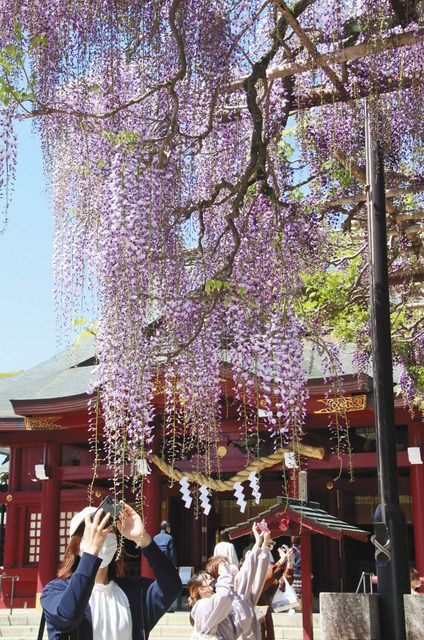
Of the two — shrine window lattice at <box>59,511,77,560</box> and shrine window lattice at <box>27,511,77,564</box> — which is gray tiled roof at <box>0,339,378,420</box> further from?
shrine window lattice at <box>59,511,77,560</box>

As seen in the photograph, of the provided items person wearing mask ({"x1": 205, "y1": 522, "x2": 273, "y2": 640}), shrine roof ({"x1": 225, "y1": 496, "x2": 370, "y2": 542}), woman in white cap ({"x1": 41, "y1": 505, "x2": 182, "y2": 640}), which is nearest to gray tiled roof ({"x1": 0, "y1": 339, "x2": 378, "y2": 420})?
shrine roof ({"x1": 225, "y1": 496, "x2": 370, "y2": 542})

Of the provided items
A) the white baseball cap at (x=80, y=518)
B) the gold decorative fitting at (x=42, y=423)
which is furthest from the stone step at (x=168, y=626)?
the white baseball cap at (x=80, y=518)

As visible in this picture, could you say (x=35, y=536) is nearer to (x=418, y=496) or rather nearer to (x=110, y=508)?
(x=418, y=496)

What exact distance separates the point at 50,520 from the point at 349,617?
9693 mm

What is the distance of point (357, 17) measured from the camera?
5848 mm

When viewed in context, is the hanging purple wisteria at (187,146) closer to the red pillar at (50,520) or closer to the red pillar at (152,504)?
the red pillar at (152,504)

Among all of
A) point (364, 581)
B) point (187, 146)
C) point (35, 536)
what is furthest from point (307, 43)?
point (35, 536)

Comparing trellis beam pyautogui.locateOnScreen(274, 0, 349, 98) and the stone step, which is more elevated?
trellis beam pyautogui.locateOnScreen(274, 0, 349, 98)

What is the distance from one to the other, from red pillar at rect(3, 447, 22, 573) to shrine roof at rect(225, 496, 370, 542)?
811 centimetres

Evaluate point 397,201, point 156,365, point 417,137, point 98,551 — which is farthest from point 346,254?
point 98,551

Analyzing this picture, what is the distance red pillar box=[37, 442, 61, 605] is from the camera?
44.8ft

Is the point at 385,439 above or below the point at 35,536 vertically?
above

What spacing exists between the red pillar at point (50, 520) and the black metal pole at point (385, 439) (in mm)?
9421

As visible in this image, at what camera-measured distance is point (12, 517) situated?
634 inches
